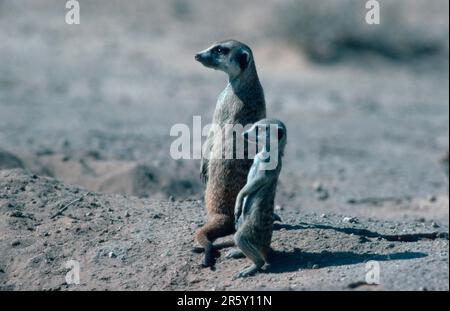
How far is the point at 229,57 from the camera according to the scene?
668 centimetres

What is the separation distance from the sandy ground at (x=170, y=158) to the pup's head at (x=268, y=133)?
864 mm

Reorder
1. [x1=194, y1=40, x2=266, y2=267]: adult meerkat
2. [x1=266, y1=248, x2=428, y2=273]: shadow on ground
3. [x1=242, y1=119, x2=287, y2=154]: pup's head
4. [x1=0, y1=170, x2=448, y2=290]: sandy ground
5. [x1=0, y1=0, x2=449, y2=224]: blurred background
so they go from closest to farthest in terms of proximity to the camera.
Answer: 1. [x1=242, y1=119, x2=287, y2=154]: pup's head
2. [x1=0, y1=170, x2=448, y2=290]: sandy ground
3. [x1=266, y1=248, x2=428, y2=273]: shadow on ground
4. [x1=194, y1=40, x2=266, y2=267]: adult meerkat
5. [x1=0, y1=0, x2=449, y2=224]: blurred background

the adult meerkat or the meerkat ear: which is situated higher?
the meerkat ear

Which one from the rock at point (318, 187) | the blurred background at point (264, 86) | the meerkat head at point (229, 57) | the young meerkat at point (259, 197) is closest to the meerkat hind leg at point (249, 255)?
the young meerkat at point (259, 197)

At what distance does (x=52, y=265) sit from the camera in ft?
21.7

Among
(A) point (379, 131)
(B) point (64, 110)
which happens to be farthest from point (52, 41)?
(A) point (379, 131)

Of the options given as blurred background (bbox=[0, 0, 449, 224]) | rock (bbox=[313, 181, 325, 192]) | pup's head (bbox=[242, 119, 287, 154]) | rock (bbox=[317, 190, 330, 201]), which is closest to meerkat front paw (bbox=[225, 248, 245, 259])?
pup's head (bbox=[242, 119, 287, 154])

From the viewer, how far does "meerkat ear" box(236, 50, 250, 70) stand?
21.8ft

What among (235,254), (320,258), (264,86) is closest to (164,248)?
(235,254)

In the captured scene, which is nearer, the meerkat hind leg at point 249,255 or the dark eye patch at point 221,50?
the meerkat hind leg at point 249,255

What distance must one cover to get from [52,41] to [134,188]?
1202 cm

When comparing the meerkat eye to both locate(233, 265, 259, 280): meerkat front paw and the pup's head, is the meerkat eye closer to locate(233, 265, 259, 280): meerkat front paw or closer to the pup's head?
the pup's head

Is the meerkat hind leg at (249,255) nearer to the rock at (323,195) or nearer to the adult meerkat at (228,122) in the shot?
the adult meerkat at (228,122)

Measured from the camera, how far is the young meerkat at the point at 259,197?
5.93 m
